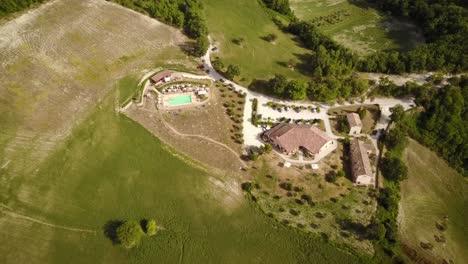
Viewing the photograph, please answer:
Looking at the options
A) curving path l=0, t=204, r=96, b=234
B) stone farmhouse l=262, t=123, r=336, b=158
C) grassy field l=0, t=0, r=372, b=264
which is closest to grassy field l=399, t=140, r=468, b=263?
grassy field l=0, t=0, r=372, b=264

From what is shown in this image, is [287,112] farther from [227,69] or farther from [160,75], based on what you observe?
[160,75]

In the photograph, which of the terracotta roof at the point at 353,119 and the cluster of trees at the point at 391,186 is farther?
the terracotta roof at the point at 353,119

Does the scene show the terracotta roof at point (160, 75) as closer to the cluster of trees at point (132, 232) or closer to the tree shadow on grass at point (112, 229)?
the tree shadow on grass at point (112, 229)

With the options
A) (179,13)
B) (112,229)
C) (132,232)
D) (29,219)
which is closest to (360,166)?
(132,232)

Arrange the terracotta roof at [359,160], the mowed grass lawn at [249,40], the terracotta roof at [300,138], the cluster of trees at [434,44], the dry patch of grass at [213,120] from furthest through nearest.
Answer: the mowed grass lawn at [249,40]
the cluster of trees at [434,44]
the dry patch of grass at [213,120]
the terracotta roof at [300,138]
the terracotta roof at [359,160]

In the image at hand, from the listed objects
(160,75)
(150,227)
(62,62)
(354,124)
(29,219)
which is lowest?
(29,219)

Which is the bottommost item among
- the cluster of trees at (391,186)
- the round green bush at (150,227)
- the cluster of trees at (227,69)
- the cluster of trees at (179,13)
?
the round green bush at (150,227)

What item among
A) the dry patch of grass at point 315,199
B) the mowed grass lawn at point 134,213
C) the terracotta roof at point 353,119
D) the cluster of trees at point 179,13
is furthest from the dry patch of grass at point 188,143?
the terracotta roof at point 353,119
